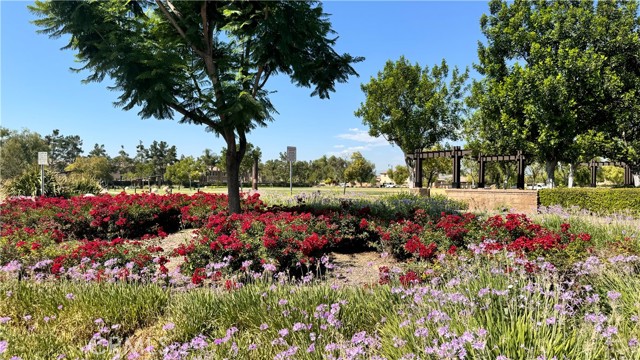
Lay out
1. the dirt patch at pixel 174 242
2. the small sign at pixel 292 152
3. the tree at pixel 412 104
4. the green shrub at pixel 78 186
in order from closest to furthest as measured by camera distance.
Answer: the dirt patch at pixel 174 242, the green shrub at pixel 78 186, the small sign at pixel 292 152, the tree at pixel 412 104

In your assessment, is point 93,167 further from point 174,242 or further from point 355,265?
point 355,265

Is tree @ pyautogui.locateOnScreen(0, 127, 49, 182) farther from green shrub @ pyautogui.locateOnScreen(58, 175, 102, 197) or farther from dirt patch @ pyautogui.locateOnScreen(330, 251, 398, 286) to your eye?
dirt patch @ pyautogui.locateOnScreen(330, 251, 398, 286)

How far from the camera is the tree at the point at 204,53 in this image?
6.82 m

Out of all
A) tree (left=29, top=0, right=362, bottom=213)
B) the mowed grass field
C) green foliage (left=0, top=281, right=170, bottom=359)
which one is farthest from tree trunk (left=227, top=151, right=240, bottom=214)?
the mowed grass field

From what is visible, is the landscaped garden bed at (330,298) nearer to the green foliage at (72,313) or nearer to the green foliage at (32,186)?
the green foliage at (72,313)

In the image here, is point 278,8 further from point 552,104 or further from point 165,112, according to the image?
point 552,104

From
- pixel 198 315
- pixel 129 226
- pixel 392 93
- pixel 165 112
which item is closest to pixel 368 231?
pixel 198 315

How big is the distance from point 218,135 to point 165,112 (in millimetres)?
1569

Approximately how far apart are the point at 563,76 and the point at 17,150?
209 feet

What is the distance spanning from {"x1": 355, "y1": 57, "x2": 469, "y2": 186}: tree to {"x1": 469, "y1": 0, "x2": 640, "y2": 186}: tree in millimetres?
7653

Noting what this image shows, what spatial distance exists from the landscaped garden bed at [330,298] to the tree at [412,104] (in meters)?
21.4

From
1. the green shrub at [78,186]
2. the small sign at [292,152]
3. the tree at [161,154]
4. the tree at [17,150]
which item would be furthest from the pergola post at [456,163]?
the tree at [161,154]

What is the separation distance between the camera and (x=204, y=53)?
8438mm

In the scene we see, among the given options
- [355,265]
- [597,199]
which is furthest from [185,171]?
[355,265]
